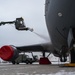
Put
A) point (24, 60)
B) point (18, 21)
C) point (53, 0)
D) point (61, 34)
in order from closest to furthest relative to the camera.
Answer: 1. point (53, 0)
2. point (61, 34)
3. point (18, 21)
4. point (24, 60)

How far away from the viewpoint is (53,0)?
10.5 m

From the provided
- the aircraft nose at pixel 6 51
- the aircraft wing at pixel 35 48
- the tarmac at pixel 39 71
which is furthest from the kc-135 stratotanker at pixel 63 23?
the aircraft wing at pixel 35 48

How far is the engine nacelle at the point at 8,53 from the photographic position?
17.6 metres

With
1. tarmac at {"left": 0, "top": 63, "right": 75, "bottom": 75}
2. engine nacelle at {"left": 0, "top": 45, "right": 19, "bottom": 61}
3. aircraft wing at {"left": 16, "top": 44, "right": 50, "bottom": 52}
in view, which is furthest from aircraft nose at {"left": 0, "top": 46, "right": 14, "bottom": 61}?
tarmac at {"left": 0, "top": 63, "right": 75, "bottom": 75}

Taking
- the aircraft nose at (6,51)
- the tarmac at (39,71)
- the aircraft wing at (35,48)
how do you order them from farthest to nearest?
1. the aircraft wing at (35,48)
2. the aircraft nose at (6,51)
3. the tarmac at (39,71)

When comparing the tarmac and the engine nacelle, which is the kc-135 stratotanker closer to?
the tarmac

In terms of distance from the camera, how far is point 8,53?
1798 centimetres

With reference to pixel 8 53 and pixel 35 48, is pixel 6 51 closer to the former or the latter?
pixel 8 53

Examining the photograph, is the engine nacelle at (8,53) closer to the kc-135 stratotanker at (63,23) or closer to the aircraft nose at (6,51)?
the aircraft nose at (6,51)

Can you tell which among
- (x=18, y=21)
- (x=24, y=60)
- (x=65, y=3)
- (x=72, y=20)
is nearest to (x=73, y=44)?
(x=72, y=20)

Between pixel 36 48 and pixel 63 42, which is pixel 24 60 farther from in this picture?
pixel 63 42

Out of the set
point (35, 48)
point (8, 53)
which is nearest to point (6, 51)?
point (8, 53)

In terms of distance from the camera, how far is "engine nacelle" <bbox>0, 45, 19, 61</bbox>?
1758 cm

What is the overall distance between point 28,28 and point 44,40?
5.25ft
